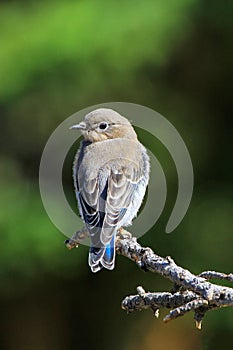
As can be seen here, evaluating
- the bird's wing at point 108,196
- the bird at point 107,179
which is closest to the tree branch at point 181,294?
the bird at point 107,179

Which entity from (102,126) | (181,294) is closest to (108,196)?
(102,126)

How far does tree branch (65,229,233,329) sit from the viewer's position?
2682 mm

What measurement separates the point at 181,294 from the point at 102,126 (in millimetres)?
1681

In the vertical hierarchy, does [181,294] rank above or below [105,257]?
below

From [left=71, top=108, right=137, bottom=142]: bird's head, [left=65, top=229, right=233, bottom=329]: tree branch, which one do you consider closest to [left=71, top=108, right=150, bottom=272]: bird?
[left=71, top=108, right=137, bottom=142]: bird's head

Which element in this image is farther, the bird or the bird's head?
the bird's head

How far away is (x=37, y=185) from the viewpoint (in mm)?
6840

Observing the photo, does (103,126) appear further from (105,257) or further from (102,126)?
(105,257)

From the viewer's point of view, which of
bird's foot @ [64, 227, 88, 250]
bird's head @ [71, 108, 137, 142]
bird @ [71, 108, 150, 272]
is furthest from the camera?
bird's head @ [71, 108, 137, 142]

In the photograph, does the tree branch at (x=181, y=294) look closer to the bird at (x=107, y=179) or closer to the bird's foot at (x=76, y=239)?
the bird's foot at (x=76, y=239)

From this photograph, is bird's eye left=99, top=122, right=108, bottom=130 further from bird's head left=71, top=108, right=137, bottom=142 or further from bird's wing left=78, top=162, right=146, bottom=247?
bird's wing left=78, top=162, right=146, bottom=247

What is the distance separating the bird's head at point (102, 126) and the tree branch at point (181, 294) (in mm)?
1176

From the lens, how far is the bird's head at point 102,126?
4387mm

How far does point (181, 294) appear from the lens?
9.47ft
